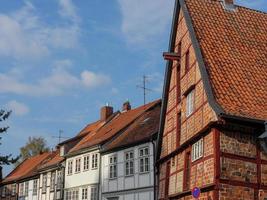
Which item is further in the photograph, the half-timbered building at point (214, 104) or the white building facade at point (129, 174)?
the white building facade at point (129, 174)

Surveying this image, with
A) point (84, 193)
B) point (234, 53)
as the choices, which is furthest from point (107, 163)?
point (234, 53)

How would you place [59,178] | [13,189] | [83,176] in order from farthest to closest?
[13,189] < [59,178] < [83,176]

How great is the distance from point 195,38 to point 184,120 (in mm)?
3363

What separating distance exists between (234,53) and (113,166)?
14854 millimetres

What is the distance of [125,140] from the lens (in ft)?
107

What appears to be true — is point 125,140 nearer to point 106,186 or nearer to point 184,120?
point 106,186

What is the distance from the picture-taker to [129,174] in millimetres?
31078

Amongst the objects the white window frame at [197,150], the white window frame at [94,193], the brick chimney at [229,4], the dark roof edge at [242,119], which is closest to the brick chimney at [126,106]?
the white window frame at [94,193]

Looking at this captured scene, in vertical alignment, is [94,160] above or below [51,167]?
below

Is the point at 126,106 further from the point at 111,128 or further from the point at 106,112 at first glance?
the point at 111,128

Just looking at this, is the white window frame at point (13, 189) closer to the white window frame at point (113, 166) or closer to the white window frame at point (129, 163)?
the white window frame at point (113, 166)

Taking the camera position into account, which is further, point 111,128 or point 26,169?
point 26,169

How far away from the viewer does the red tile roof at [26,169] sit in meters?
48.7

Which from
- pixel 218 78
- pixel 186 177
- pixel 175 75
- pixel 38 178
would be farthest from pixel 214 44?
pixel 38 178
